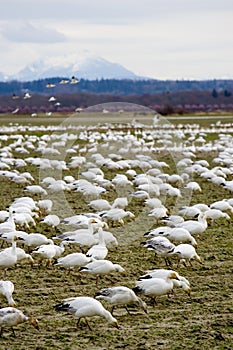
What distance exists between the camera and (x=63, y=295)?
723cm

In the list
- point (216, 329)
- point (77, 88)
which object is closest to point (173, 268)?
point (216, 329)

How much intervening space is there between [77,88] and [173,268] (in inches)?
4158

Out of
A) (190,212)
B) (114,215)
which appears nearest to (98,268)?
(114,215)

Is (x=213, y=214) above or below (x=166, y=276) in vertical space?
below

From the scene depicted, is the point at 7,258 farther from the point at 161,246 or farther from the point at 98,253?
the point at 161,246

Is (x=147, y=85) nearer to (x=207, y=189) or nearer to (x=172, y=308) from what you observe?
(x=207, y=189)

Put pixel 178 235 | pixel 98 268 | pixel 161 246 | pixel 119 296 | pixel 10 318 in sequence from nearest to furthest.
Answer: pixel 10 318 → pixel 119 296 → pixel 98 268 → pixel 161 246 → pixel 178 235

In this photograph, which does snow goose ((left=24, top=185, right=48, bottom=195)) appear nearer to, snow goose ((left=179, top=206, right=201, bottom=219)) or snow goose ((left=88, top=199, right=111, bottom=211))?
→ snow goose ((left=88, top=199, right=111, bottom=211))

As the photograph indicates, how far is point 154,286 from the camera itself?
22.0 ft

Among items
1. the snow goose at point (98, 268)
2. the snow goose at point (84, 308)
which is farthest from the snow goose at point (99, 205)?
the snow goose at point (84, 308)

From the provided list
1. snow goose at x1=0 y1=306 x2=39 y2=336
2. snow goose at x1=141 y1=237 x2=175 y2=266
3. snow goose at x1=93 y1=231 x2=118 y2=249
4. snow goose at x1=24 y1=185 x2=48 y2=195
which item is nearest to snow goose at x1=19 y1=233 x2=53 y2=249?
snow goose at x1=93 y1=231 x2=118 y2=249

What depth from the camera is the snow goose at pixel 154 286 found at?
22.1 feet

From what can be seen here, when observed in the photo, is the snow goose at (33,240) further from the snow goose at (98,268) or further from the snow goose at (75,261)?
the snow goose at (98,268)

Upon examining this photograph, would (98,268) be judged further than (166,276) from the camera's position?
Yes
